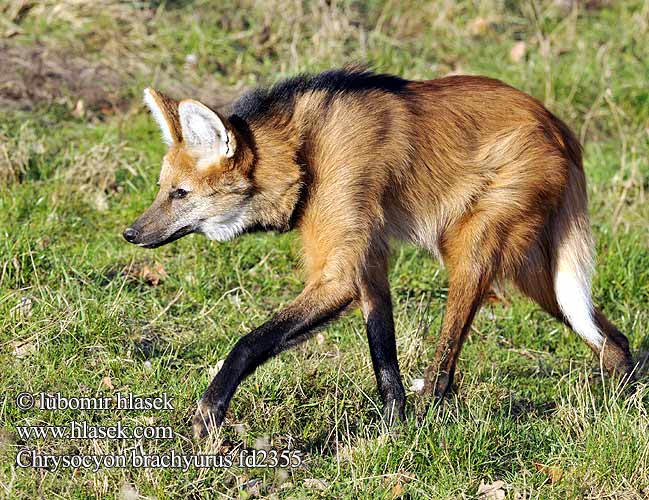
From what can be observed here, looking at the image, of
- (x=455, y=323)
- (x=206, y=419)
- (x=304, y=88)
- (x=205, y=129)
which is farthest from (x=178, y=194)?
(x=455, y=323)

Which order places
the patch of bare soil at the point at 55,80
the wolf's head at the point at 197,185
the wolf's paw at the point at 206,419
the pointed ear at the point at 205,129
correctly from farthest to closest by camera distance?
the patch of bare soil at the point at 55,80 → the wolf's head at the point at 197,185 → the pointed ear at the point at 205,129 → the wolf's paw at the point at 206,419

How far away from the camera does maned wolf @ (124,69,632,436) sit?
11.3ft

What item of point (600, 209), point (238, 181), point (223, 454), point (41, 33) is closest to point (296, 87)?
point (238, 181)

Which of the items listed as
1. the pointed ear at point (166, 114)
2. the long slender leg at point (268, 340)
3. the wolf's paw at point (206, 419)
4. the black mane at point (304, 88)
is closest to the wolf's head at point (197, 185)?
the pointed ear at point (166, 114)

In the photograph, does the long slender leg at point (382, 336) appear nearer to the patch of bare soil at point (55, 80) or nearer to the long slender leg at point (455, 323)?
the long slender leg at point (455, 323)

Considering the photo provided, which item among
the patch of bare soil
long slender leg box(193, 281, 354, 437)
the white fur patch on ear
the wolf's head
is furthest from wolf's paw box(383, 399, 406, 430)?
the patch of bare soil

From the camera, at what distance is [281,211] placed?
3566 millimetres

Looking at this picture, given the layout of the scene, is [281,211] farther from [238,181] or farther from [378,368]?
[378,368]

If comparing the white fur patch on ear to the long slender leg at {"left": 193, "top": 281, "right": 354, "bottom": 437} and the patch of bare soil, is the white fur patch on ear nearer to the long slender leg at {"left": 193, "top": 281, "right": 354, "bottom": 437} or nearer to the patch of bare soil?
the long slender leg at {"left": 193, "top": 281, "right": 354, "bottom": 437}

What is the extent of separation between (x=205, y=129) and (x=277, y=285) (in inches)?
56.0

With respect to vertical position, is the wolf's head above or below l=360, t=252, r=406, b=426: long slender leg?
above

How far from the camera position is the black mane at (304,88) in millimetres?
3669

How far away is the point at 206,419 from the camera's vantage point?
306cm

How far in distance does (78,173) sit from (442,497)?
9.46 ft
